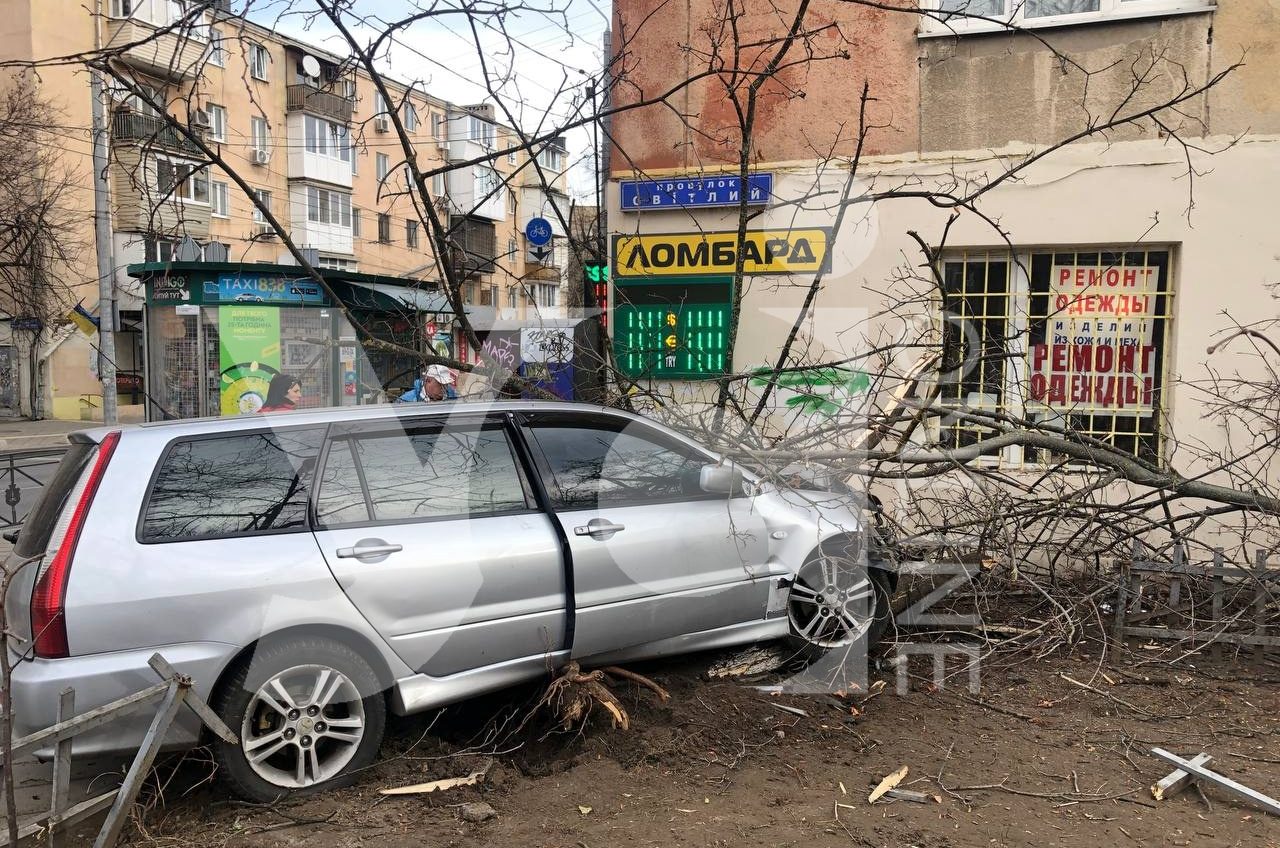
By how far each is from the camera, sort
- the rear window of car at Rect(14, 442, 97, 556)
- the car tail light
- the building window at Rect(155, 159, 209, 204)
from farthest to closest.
→ the building window at Rect(155, 159, 209, 204), the rear window of car at Rect(14, 442, 97, 556), the car tail light

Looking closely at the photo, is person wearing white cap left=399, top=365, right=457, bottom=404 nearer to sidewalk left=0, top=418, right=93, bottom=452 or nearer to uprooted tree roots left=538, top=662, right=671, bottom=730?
uprooted tree roots left=538, top=662, right=671, bottom=730

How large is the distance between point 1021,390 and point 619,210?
3881 mm

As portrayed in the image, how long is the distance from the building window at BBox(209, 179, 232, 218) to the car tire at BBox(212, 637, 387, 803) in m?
34.6

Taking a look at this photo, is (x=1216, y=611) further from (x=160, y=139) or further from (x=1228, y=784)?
(x=160, y=139)

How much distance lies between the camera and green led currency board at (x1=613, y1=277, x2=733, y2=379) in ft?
27.6

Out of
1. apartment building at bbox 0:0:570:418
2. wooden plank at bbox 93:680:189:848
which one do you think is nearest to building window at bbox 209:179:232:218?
apartment building at bbox 0:0:570:418

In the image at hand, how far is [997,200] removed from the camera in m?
7.79

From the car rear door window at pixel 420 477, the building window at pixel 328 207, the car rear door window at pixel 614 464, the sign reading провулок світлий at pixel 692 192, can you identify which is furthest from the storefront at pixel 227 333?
the building window at pixel 328 207

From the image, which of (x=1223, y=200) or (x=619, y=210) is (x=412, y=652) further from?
(x=1223, y=200)

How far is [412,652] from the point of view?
393 centimetres

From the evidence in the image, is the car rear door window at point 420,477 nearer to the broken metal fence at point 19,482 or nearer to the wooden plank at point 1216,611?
the wooden plank at point 1216,611

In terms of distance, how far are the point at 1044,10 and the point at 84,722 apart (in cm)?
837

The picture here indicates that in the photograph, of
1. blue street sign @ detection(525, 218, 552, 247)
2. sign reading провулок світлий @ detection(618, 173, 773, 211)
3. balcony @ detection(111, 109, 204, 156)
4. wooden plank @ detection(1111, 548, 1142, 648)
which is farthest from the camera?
blue street sign @ detection(525, 218, 552, 247)

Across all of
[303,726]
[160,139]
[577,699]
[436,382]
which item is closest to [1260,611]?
[577,699]
